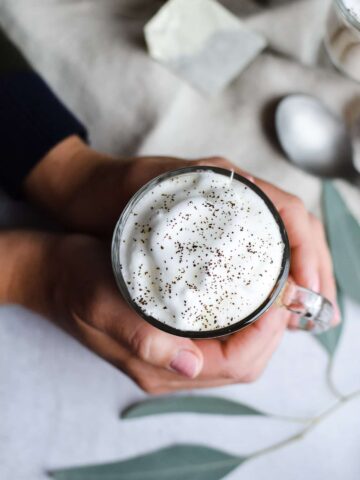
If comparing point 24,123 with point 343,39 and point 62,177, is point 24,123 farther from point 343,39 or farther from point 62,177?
point 343,39

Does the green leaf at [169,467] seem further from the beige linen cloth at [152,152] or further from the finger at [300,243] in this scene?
the finger at [300,243]

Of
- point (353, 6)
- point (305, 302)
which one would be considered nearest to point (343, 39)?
point (353, 6)

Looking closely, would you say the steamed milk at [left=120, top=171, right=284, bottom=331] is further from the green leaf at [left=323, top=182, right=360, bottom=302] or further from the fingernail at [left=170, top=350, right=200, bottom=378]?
the green leaf at [left=323, top=182, right=360, bottom=302]

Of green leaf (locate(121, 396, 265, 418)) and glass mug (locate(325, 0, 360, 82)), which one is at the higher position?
glass mug (locate(325, 0, 360, 82))

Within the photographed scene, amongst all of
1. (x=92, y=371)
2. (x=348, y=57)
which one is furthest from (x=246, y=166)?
(x=92, y=371)

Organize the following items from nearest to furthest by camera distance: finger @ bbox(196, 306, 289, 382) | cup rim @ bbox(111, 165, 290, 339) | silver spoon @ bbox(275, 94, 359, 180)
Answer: cup rim @ bbox(111, 165, 290, 339)
finger @ bbox(196, 306, 289, 382)
silver spoon @ bbox(275, 94, 359, 180)

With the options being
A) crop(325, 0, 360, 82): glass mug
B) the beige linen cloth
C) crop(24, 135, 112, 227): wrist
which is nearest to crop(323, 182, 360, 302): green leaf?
the beige linen cloth

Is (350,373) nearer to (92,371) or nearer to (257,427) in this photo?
(257,427)
